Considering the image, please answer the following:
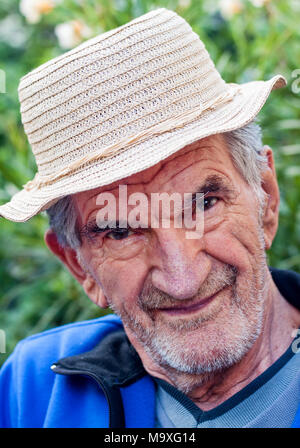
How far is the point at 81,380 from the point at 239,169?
945mm

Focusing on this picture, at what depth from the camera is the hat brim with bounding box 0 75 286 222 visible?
162 centimetres

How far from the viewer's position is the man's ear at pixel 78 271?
6.93 ft

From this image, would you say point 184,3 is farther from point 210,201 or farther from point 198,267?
point 198,267

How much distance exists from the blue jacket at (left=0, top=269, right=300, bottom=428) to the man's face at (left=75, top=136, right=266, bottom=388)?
24 centimetres

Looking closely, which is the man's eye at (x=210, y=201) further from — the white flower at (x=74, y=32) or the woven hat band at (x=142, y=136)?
the white flower at (x=74, y=32)

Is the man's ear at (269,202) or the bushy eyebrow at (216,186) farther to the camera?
the man's ear at (269,202)

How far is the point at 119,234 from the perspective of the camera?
6.21ft

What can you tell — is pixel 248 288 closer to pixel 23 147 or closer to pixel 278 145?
pixel 278 145

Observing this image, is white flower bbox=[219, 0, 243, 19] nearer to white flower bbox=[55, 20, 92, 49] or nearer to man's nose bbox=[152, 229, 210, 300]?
white flower bbox=[55, 20, 92, 49]

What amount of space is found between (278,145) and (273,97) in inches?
12.0

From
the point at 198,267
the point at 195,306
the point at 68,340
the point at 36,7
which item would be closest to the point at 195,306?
the point at 195,306

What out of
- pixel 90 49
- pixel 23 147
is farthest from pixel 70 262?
pixel 23 147

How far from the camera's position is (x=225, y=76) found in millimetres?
3244

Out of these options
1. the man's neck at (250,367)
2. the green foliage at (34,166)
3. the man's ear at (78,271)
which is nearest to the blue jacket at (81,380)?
the man's neck at (250,367)
